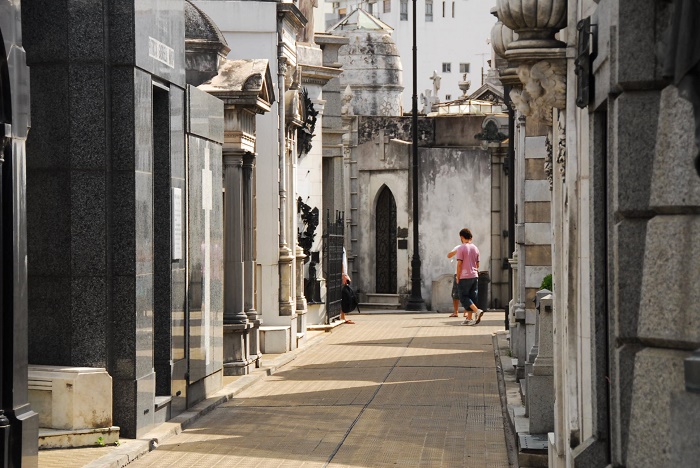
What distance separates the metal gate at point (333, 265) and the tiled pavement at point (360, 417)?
191 inches

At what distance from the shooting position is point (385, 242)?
36.6 metres

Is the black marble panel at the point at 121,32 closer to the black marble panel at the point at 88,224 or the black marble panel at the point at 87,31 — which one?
the black marble panel at the point at 87,31

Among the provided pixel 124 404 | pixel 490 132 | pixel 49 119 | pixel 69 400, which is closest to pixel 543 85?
pixel 49 119

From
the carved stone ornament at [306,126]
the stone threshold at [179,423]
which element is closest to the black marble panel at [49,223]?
the stone threshold at [179,423]

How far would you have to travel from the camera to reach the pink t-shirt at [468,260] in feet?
89.7

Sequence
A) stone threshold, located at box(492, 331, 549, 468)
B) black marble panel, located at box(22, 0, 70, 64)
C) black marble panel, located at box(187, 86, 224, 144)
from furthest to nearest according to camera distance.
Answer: black marble panel, located at box(187, 86, 224, 144) < black marble panel, located at box(22, 0, 70, 64) < stone threshold, located at box(492, 331, 549, 468)

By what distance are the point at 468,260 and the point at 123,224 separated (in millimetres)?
15990

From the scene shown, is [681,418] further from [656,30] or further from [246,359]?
[246,359]

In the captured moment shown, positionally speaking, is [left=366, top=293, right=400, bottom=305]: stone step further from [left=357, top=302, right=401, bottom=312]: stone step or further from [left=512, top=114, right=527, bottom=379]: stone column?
[left=512, top=114, right=527, bottom=379]: stone column

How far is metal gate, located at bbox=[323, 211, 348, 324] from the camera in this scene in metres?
26.8

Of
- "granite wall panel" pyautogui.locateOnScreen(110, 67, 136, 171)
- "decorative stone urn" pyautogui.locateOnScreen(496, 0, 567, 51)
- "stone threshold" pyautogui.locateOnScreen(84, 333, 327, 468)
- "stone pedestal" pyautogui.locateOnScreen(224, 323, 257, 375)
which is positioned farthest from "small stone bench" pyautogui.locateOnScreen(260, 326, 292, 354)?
"decorative stone urn" pyautogui.locateOnScreen(496, 0, 567, 51)

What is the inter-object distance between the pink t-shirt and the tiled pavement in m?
5.34

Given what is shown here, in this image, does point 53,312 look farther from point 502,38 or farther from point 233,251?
point 233,251

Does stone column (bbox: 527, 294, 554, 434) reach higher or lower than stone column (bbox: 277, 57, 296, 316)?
lower
